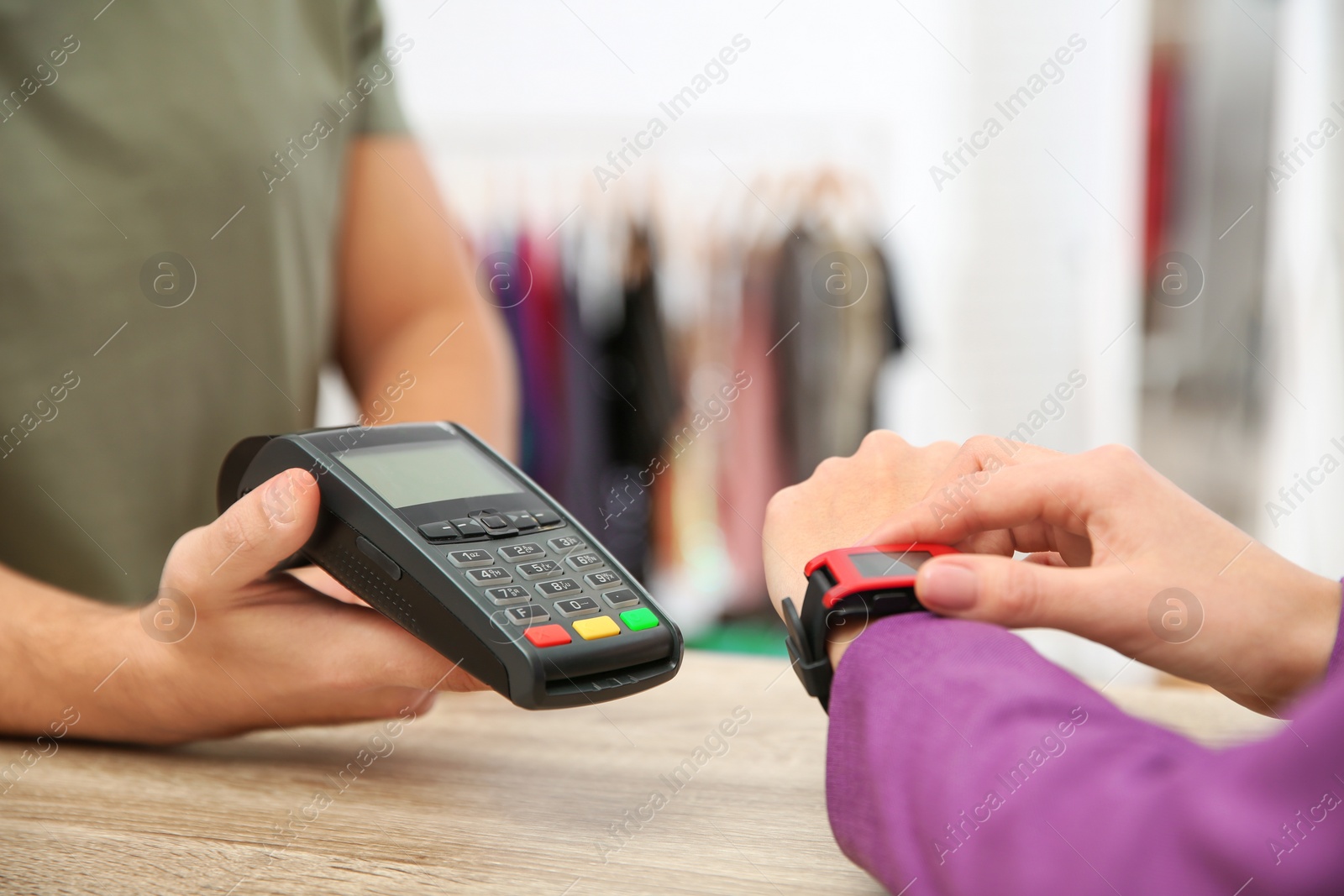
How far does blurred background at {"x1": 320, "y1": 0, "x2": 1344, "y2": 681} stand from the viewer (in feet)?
5.64

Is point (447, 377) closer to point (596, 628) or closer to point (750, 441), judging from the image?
point (596, 628)

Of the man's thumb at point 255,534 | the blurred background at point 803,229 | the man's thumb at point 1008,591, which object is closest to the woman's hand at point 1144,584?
the man's thumb at point 1008,591

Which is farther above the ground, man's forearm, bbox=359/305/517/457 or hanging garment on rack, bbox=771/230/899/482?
man's forearm, bbox=359/305/517/457

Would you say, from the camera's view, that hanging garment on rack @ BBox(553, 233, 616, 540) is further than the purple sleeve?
Yes

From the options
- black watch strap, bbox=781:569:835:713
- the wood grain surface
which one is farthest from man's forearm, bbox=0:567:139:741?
black watch strap, bbox=781:569:835:713

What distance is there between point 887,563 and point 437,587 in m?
0.19

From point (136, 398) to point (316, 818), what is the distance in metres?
0.45

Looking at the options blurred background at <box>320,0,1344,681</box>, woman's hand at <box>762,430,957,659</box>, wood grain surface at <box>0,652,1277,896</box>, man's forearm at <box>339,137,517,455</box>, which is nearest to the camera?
wood grain surface at <box>0,652,1277,896</box>

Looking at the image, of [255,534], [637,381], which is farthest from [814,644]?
[637,381]

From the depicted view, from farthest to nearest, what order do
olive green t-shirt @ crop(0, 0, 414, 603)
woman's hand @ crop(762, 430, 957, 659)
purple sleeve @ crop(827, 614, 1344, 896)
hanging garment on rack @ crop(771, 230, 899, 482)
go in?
hanging garment on rack @ crop(771, 230, 899, 482) < olive green t-shirt @ crop(0, 0, 414, 603) < woman's hand @ crop(762, 430, 957, 659) < purple sleeve @ crop(827, 614, 1344, 896)

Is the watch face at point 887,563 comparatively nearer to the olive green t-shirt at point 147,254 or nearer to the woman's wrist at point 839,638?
the woman's wrist at point 839,638

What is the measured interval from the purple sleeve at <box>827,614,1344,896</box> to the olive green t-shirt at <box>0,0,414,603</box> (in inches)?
23.9

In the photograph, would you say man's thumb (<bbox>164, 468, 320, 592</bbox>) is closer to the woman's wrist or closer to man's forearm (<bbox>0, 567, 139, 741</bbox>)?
man's forearm (<bbox>0, 567, 139, 741</bbox>)

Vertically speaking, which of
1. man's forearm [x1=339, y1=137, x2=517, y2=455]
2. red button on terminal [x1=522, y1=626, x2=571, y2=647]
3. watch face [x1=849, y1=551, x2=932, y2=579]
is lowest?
watch face [x1=849, y1=551, x2=932, y2=579]
